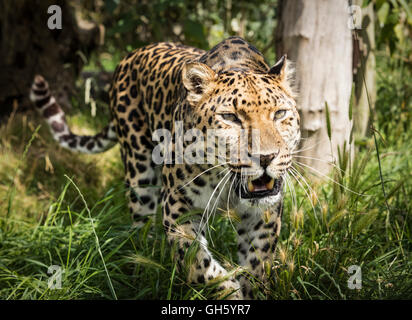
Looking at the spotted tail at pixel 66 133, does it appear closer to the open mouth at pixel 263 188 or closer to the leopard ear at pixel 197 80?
the leopard ear at pixel 197 80

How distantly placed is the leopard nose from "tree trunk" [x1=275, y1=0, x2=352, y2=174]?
2.08m

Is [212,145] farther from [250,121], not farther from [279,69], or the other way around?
[279,69]

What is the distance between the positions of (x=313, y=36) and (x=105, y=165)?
282 cm

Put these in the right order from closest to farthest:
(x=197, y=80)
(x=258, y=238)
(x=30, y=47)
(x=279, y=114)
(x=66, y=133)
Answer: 1. (x=279, y=114)
2. (x=197, y=80)
3. (x=258, y=238)
4. (x=66, y=133)
5. (x=30, y=47)

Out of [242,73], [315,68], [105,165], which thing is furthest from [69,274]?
[315,68]

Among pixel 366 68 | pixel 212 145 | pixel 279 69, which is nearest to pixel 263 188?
pixel 212 145

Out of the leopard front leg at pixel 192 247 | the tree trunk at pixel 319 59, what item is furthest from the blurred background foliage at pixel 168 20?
the leopard front leg at pixel 192 247

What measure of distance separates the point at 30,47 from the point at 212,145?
523 cm

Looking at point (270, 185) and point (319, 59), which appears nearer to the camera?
point (270, 185)

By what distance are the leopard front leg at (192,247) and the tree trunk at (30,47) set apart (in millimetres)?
4509

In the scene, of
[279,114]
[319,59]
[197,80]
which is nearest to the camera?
[279,114]

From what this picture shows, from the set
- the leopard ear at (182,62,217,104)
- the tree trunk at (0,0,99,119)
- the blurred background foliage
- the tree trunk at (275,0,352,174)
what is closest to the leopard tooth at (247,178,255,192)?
the leopard ear at (182,62,217,104)

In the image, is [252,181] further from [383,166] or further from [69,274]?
[383,166]

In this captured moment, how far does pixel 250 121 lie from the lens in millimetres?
3014
